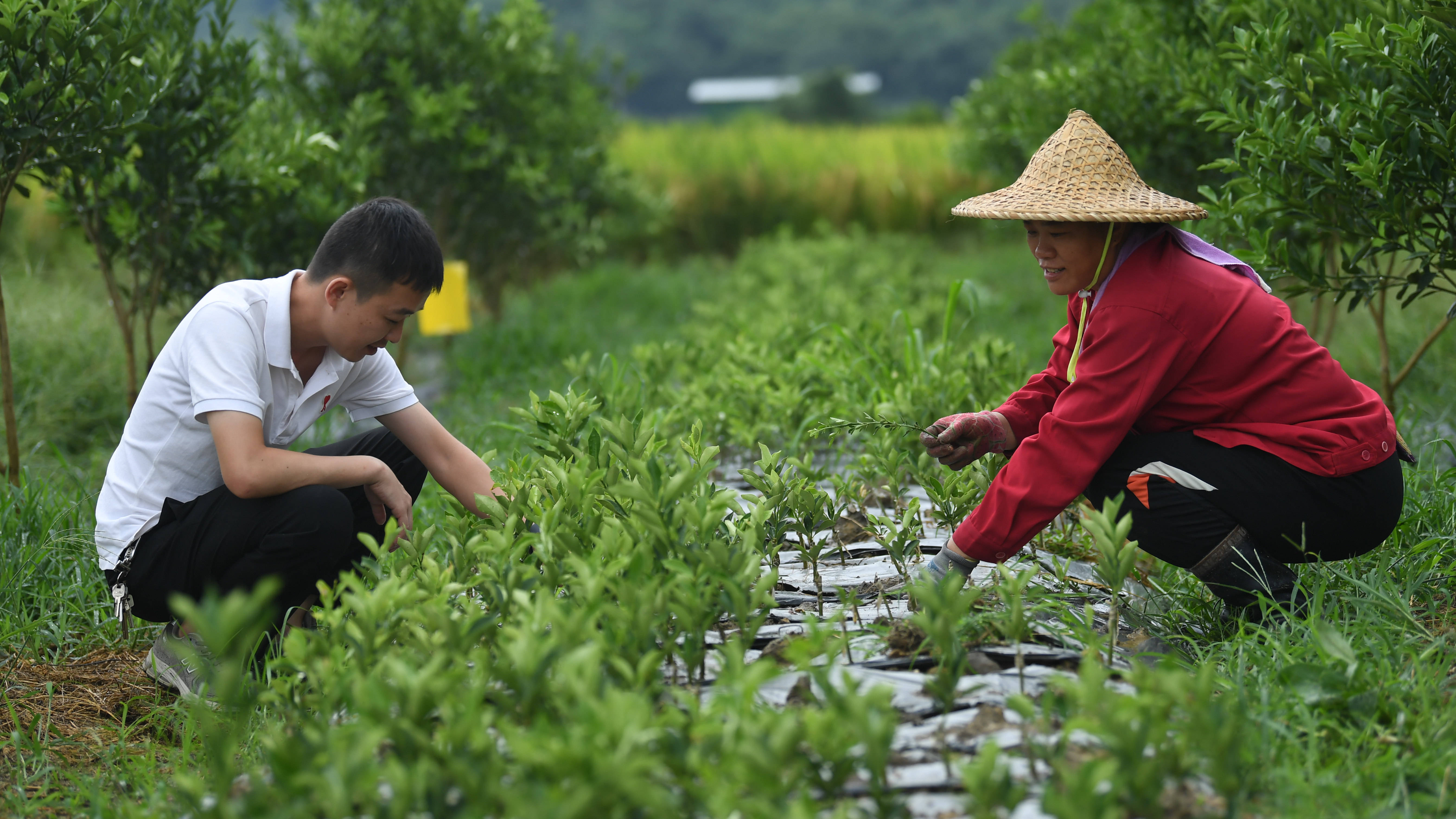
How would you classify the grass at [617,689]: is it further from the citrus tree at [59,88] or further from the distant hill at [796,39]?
the distant hill at [796,39]

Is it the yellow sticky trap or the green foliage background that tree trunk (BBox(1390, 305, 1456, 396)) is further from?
the yellow sticky trap

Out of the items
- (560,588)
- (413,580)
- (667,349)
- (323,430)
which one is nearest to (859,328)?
(667,349)

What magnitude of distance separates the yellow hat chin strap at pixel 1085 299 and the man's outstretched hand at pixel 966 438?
0.23m

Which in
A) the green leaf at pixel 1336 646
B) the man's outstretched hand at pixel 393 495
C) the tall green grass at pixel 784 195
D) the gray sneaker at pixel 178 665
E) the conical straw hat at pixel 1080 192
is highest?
the conical straw hat at pixel 1080 192

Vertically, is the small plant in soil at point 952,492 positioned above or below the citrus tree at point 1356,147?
below

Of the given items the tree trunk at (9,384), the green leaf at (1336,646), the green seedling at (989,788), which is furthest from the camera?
the tree trunk at (9,384)

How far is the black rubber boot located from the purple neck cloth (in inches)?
23.0

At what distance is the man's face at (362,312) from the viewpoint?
2.58 metres

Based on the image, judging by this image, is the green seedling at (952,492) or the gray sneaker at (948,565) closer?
the gray sneaker at (948,565)

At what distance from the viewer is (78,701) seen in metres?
2.68

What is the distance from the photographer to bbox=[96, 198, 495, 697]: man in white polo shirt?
2.52 m

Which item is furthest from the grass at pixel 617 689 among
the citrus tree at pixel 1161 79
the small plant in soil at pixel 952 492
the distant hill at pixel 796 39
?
the distant hill at pixel 796 39

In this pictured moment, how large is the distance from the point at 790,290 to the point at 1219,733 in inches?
251

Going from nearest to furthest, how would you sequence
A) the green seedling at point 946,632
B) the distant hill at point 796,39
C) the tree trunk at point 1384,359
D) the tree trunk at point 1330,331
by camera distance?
1. the green seedling at point 946,632
2. the tree trunk at point 1384,359
3. the tree trunk at point 1330,331
4. the distant hill at point 796,39
